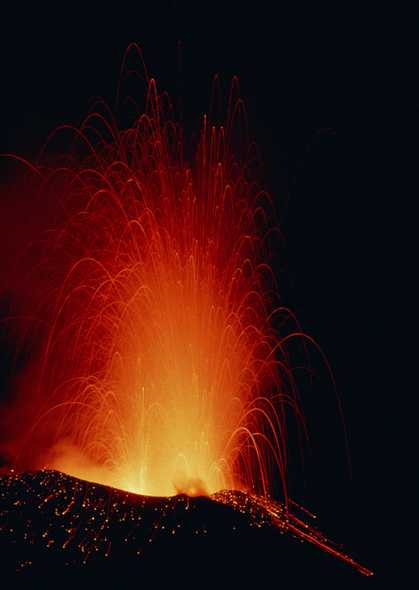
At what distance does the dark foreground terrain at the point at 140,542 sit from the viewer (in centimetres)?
988

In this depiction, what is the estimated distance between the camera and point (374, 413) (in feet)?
69.8

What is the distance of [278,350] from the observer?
2177 cm

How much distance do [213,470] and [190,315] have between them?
11.5 ft

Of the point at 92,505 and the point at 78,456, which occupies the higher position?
the point at 92,505

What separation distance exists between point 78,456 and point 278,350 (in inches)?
301

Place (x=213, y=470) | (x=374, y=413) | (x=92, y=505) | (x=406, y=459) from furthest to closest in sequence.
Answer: (x=374, y=413)
(x=406, y=459)
(x=213, y=470)
(x=92, y=505)

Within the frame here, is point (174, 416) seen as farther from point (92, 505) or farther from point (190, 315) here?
point (92, 505)

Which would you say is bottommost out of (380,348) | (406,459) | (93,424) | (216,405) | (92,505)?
(406,459)

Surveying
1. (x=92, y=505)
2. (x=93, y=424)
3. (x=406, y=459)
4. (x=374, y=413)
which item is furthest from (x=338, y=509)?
(x=92, y=505)

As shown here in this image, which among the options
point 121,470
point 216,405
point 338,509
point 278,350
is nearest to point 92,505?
point 121,470

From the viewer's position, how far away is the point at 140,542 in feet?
34.4

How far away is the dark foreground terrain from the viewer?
9.88 m

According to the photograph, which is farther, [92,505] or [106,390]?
[106,390]

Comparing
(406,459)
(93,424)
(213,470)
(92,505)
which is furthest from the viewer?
(406,459)
